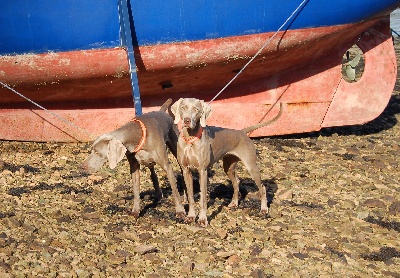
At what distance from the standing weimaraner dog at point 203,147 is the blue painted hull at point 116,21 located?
249 centimetres

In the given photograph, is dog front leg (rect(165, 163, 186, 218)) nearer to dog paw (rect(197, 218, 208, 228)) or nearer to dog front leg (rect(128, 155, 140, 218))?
dog paw (rect(197, 218, 208, 228))

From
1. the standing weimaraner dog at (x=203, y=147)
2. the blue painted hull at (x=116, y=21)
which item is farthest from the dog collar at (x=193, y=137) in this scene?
the blue painted hull at (x=116, y=21)

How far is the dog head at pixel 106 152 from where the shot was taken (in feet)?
20.8

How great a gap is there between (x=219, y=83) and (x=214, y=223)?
366 centimetres

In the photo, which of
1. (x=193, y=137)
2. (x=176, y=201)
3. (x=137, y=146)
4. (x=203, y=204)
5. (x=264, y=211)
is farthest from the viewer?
(x=264, y=211)

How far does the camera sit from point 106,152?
6406 mm

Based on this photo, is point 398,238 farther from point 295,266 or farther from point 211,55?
point 211,55

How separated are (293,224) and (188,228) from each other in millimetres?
1184

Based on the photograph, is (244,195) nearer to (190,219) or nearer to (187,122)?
(190,219)

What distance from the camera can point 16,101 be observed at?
387 inches

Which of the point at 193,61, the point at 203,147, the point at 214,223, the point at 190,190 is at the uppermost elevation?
the point at 193,61

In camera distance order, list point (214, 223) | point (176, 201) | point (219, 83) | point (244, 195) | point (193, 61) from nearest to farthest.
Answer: point (214, 223) → point (176, 201) → point (244, 195) → point (193, 61) → point (219, 83)

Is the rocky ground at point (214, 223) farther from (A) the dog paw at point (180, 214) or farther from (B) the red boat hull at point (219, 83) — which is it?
(B) the red boat hull at point (219, 83)

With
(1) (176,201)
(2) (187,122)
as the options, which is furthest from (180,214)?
(2) (187,122)
